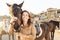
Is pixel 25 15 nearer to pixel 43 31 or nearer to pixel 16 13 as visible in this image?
pixel 16 13

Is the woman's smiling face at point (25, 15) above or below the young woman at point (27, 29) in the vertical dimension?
above

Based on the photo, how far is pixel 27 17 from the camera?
5.79ft

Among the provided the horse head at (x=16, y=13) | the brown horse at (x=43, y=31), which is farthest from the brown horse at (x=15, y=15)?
the brown horse at (x=43, y=31)

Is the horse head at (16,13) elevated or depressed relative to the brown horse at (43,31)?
elevated

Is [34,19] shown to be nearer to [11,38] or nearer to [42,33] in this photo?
[42,33]

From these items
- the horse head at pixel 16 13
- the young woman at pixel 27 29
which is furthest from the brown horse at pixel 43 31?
the horse head at pixel 16 13

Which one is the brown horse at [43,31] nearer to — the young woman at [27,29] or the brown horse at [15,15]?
the young woman at [27,29]

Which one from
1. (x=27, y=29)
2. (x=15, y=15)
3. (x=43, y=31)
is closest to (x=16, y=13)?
(x=15, y=15)

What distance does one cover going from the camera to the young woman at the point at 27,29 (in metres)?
1.75

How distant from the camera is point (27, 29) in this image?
69.3 inches

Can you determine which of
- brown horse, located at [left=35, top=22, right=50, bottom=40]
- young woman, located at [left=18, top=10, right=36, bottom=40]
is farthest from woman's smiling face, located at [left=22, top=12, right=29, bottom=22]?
brown horse, located at [left=35, top=22, right=50, bottom=40]

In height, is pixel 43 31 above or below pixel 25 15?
below

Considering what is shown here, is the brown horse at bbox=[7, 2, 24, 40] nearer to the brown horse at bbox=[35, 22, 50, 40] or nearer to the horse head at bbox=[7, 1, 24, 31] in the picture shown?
the horse head at bbox=[7, 1, 24, 31]

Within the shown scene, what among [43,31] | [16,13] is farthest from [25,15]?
[43,31]
